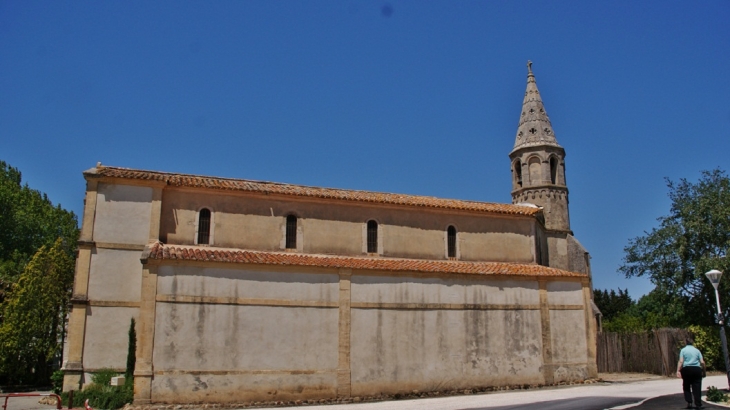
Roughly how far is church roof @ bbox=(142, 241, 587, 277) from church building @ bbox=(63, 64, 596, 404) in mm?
99

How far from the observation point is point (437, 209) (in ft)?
93.1

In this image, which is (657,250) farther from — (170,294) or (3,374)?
(3,374)

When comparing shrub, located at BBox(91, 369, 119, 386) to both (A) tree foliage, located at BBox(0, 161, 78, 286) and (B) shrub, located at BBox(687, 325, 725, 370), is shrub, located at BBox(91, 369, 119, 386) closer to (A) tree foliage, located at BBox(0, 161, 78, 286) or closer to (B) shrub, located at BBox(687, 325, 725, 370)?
(A) tree foliage, located at BBox(0, 161, 78, 286)

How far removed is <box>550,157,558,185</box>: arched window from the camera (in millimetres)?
39188

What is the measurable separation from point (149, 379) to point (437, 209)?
1427 centimetres

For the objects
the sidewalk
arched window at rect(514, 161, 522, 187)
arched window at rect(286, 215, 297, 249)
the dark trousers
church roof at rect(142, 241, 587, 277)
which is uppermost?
arched window at rect(514, 161, 522, 187)

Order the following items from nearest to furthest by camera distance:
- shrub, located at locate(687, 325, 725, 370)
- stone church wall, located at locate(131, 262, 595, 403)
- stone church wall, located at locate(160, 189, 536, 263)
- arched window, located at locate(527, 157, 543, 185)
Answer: stone church wall, located at locate(131, 262, 595, 403) < stone church wall, located at locate(160, 189, 536, 263) < shrub, located at locate(687, 325, 725, 370) < arched window, located at locate(527, 157, 543, 185)

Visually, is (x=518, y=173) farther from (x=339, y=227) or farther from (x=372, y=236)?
(x=339, y=227)

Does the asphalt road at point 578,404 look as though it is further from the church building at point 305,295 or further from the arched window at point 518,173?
the arched window at point 518,173

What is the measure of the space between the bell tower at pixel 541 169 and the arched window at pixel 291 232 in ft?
59.5

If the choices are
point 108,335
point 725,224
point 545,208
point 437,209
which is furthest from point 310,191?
point 725,224

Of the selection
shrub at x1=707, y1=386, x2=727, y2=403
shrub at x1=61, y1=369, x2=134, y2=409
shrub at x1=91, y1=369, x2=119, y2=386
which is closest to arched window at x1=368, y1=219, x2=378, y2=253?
shrub at x1=61, y1=369, x2=134, y2=409

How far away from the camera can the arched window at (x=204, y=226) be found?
25047mm

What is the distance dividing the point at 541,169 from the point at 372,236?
16.2 metres
